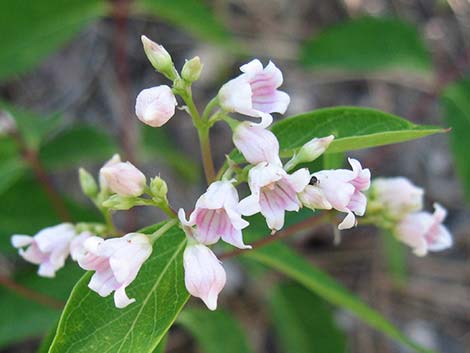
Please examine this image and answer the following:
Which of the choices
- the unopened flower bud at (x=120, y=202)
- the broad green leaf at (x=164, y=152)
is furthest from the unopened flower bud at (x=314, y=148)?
the broad green leaf at (x=164, y=152)

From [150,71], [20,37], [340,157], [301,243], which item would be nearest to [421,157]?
[301,243]

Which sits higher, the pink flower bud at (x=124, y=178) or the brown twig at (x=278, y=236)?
the pink flower bud at (x=124, y=178)

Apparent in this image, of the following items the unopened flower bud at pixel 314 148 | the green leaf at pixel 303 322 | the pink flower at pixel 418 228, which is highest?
the unopened flower bud at pixel 314 148

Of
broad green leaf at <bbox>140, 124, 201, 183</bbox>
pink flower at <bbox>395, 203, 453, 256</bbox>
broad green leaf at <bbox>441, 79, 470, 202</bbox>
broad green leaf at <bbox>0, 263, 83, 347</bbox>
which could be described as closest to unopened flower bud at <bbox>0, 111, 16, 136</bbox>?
broad green leaf at <bbox>0, 263, 83, 347</bbox>

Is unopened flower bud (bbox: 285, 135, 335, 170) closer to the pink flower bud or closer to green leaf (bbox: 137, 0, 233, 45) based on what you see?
the pink flower bud

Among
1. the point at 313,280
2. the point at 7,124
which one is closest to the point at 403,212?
the point at 313,280

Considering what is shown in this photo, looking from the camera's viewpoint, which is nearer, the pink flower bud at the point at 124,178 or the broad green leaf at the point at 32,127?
the pink flower bud at the point at 124,178

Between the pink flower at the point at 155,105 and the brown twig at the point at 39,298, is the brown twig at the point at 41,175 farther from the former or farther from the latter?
the pink flower at the point at 155,105
